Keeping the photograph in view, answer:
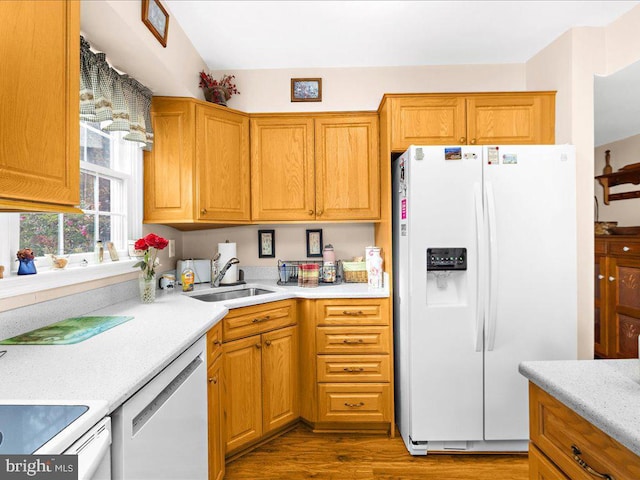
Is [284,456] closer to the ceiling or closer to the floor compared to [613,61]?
closer to the floor

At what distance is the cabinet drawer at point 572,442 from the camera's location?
2.53 feet

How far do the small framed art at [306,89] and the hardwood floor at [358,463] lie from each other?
8.25ft

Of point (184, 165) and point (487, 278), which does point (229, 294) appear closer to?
point (184, 165)

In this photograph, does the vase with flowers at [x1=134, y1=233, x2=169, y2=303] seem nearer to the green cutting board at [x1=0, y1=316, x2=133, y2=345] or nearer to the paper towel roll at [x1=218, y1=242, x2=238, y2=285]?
the green cutting board at [x1=0, y1=316, x2=133, y2=345]

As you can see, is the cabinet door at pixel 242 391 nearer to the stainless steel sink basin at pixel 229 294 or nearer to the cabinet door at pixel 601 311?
the stainless steel sink basin at pixel 229 294

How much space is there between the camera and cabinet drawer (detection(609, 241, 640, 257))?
3.06 metres

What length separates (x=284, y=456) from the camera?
7.00 feet

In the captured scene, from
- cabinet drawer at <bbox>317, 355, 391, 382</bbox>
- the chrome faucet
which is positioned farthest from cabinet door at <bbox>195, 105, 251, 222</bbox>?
cabinet drawer at <bbox>317, 355, 391, 382</bbox>

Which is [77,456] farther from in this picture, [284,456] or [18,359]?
[284,456]

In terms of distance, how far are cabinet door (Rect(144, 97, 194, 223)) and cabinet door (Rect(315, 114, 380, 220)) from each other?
0.91m

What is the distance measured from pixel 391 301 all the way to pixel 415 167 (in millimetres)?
875

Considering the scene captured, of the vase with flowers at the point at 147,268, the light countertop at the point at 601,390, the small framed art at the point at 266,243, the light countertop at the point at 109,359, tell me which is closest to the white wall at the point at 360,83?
the small framed art at the point at 266,243

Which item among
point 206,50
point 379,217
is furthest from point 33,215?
point 379,217

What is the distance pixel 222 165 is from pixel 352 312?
4.47 feet
